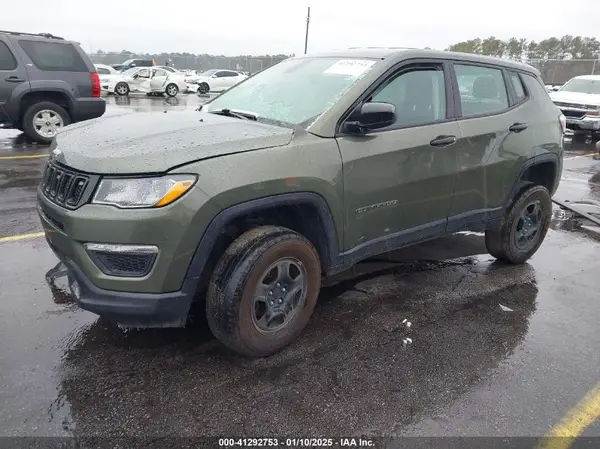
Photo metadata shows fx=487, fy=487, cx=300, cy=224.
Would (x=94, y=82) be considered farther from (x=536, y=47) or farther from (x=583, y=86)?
(x=536, y=47)

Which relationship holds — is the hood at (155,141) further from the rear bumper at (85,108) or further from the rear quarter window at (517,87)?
the rear bumper at (85,108)

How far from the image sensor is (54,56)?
8977 millimetres

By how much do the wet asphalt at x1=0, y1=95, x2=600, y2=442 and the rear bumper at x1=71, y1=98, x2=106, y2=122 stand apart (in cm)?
574

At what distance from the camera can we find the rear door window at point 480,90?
381 centimetres

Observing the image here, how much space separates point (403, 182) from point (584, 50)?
41910mm

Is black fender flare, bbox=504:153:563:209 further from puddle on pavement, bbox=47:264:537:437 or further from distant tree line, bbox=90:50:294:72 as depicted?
distant tree line, bbox=90:50:294:72

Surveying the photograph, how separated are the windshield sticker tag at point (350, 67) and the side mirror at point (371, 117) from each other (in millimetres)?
392

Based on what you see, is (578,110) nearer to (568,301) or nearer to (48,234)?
(568,301)

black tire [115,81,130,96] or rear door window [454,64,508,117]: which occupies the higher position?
rear door window [454,64,508,117]

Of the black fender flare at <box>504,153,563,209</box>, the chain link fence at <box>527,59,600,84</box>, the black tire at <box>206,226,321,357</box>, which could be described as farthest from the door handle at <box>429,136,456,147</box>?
the chain link fence at <box>527,59,600,84</box>

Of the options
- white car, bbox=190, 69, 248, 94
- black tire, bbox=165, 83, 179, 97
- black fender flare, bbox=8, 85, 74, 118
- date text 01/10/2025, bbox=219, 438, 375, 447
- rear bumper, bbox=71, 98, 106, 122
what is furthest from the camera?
white car, bbox=190, 69, 248, 94

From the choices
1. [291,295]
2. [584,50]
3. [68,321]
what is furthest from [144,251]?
[584,50]

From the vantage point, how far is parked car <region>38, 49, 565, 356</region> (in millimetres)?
2430

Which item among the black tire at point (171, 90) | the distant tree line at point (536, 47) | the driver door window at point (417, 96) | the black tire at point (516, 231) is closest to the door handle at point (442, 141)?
the driver door window at point (417, 96)
